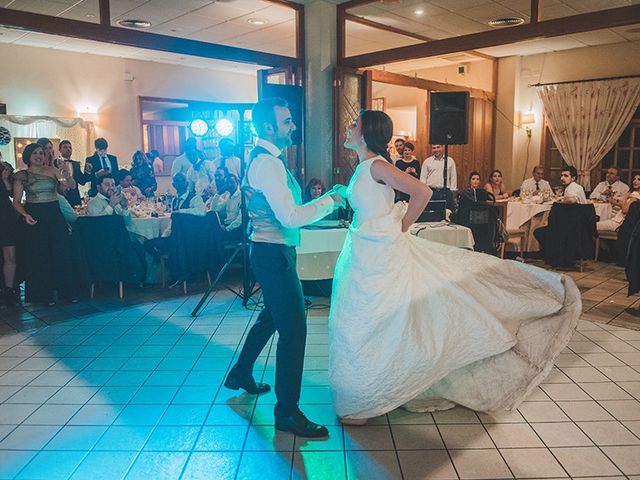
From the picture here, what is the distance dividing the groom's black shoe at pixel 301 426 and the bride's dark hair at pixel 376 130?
53.4 inches

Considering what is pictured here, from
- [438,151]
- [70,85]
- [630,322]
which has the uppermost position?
[70,85]

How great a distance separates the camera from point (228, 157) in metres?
8.80

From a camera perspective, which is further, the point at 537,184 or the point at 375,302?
the point at 537,184

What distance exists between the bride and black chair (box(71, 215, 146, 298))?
11.0 feet

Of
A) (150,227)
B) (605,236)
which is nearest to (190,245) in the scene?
(150,227)

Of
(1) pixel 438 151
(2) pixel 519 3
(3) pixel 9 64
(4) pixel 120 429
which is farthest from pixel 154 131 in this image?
(4) pixel 120 429

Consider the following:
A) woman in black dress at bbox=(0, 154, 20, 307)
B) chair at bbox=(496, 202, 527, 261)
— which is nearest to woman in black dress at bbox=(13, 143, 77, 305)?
woman in black dress at bbox=(0, 154, 20, 307)

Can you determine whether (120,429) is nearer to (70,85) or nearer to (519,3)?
(519,3)

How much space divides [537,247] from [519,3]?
3158 mm

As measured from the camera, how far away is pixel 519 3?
6695mm

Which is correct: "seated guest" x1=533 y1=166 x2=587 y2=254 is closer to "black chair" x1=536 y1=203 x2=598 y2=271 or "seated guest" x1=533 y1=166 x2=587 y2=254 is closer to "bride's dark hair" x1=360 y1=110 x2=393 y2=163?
"black chair" x1=536 y1=203 x2=598 y2=271

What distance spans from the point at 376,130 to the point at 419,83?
715 centimetres

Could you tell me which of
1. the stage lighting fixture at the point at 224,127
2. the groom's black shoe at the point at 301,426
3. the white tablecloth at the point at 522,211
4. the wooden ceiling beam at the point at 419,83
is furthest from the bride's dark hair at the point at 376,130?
the stage lighting fixture at the point at 224,127

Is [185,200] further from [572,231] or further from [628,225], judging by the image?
[628,225]
